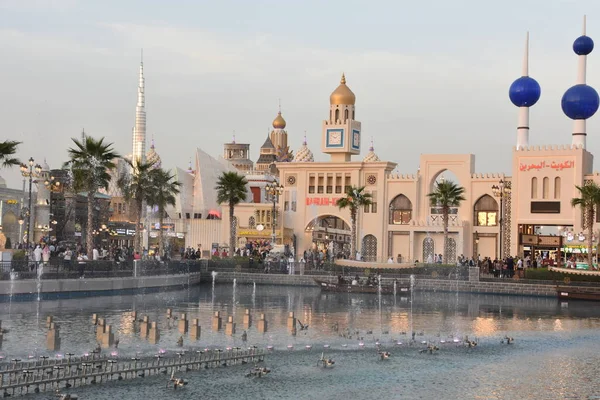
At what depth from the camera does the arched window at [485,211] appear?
70.8 m

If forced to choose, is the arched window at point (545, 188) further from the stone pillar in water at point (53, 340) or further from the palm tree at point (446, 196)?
Result: the stone pillar in water at point (53, 340)

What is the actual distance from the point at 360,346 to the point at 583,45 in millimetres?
51004

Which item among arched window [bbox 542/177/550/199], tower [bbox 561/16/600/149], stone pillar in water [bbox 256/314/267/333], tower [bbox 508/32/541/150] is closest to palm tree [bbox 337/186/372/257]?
arched window [bbox 542/177/550/199]

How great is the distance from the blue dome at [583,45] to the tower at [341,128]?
17.1 meters

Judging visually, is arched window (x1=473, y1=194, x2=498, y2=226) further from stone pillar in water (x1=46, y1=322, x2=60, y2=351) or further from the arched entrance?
stone pillar in water (x1=46, y1=322, x2=60, y2=351)

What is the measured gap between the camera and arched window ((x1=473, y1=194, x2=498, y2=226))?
70750mm

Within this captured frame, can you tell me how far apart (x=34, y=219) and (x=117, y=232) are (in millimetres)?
27714

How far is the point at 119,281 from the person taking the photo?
150 feet

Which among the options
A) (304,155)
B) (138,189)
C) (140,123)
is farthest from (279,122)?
(138,189)

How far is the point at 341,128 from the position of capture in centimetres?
7806

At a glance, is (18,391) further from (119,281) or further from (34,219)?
(34,219)

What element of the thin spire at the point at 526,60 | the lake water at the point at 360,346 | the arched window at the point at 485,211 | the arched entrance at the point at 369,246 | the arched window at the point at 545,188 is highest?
the thin spire at the point at 526,60

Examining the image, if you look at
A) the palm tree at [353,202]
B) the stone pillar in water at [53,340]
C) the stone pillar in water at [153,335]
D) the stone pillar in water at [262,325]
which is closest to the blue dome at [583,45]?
the palm tree at [353,202]

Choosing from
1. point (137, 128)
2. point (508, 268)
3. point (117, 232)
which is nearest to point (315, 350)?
point (508, 268)
